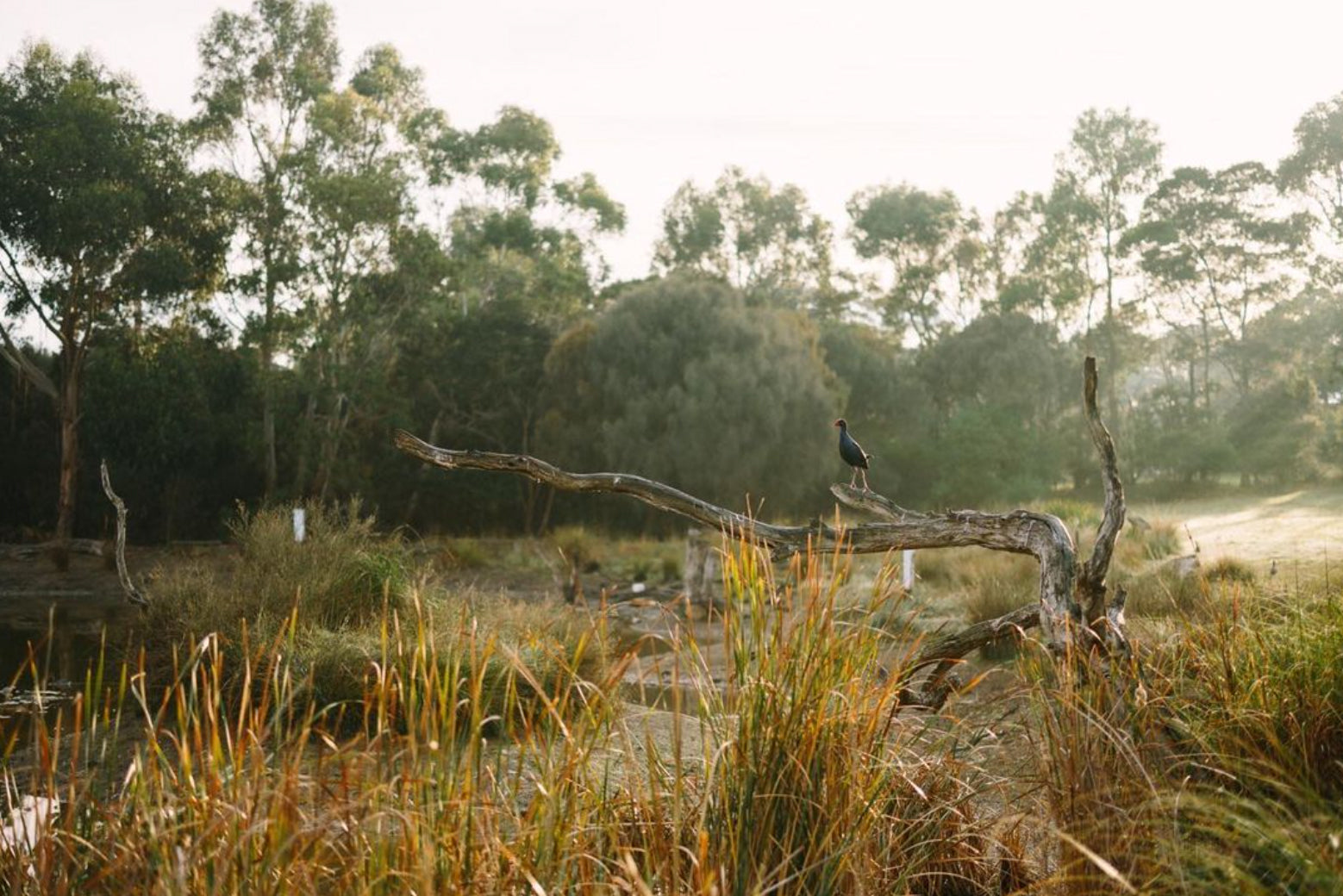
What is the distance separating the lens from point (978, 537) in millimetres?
3854

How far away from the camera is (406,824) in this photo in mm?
1825

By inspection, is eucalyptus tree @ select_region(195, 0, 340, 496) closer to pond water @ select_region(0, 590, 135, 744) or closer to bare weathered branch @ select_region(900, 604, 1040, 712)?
pond water @ select_region(0, 590, 135, 744)

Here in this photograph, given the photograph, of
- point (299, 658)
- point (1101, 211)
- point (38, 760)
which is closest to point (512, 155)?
point (1101, 211)

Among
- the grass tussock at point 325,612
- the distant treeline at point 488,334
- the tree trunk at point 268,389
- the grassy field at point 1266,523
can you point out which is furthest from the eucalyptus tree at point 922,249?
the grass tussock at point 325,612

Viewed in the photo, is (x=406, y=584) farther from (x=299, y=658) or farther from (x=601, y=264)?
(x=601, y=264)

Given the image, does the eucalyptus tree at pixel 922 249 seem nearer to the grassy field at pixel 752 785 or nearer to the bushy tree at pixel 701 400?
the bushy tree at pixel 701 400

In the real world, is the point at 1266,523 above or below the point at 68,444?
below

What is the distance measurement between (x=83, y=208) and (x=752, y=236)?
1769 centimetres

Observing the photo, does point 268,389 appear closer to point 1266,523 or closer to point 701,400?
point 701,400

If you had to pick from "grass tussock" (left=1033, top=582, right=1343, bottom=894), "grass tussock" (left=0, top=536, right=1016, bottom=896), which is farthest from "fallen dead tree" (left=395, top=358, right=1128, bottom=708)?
"grass tussock" (left=0, top=536, right=1016, bottom=896)

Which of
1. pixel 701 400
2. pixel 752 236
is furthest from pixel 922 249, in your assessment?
pixel 701 400

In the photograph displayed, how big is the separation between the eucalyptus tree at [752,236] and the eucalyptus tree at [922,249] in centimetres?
141

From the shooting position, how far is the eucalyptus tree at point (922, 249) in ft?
95.9

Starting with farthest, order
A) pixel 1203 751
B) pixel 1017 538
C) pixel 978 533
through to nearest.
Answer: pixel 978 533 → pixel 1017 538 → pixel 1203 751
